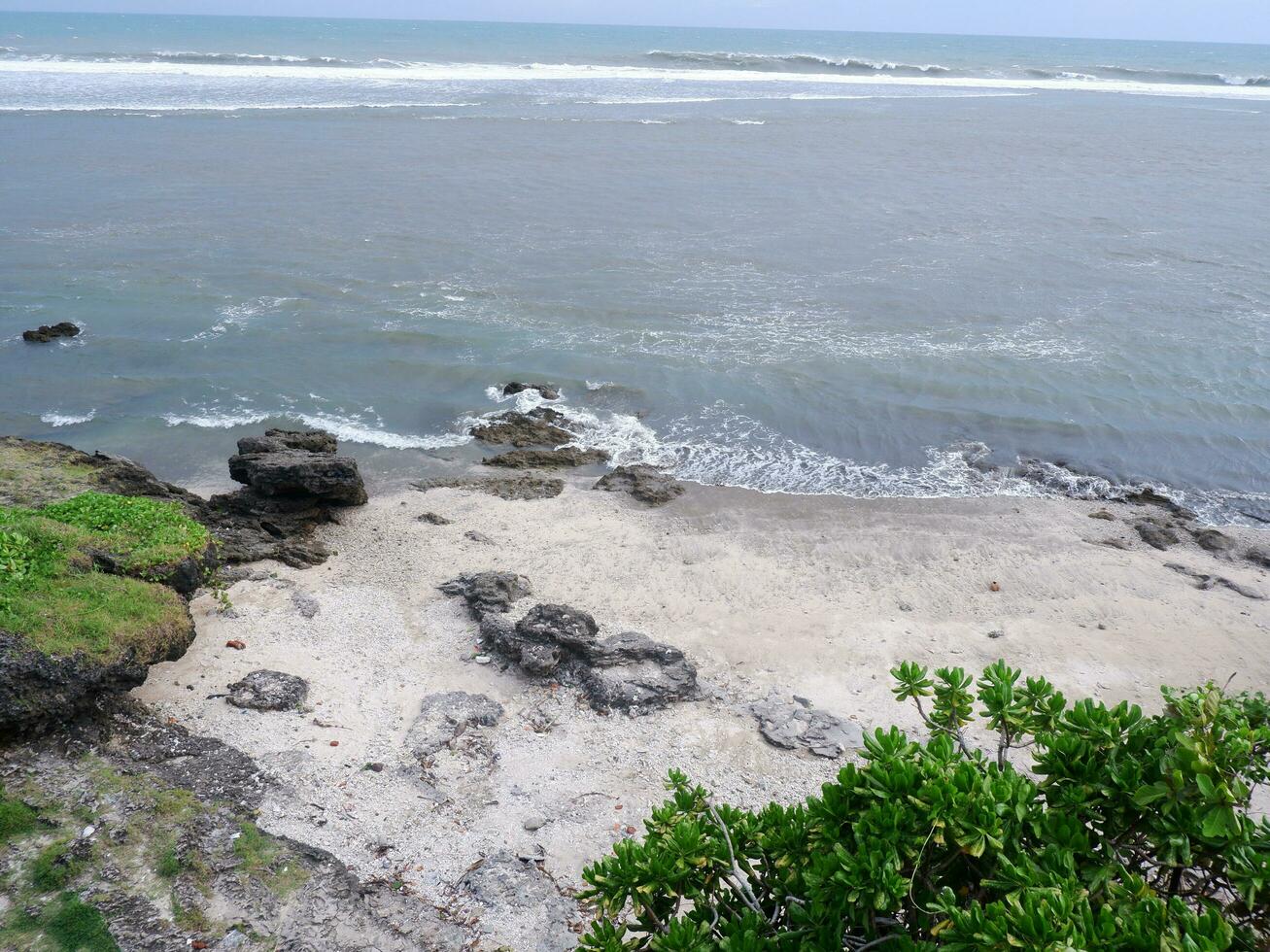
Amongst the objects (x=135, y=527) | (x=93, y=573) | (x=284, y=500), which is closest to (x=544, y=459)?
(x=284, y=500)

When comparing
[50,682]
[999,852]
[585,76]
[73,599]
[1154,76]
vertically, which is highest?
[1154,76]

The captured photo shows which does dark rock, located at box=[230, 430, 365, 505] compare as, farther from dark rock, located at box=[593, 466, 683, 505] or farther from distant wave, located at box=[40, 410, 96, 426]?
distant wave, located at box=[40, 410, 96, 426]

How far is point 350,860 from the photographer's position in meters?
6.88

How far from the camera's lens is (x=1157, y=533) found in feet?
40.9

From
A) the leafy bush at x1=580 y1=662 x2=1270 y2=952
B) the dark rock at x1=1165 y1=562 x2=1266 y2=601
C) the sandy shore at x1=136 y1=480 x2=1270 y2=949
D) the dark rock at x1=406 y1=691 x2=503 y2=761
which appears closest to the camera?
the leafy bush at x1=580 y1=662 x2=1270 y2=952

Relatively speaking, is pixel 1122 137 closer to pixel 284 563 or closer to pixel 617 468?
pixel 617 468

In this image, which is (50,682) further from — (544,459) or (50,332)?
(50,332)

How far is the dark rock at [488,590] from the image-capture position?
33.6ft

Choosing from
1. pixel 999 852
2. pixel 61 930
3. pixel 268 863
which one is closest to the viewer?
pixel 999 852

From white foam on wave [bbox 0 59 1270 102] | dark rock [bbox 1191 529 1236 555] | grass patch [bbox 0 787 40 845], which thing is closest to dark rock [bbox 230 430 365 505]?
grass patch [bbox 0 787 40 845]

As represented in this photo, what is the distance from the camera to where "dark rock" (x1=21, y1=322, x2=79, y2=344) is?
1725cm

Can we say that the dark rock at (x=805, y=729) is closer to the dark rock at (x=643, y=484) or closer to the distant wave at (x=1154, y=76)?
the dark rock at (x=643, y=484)

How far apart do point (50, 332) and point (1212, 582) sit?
761 inches

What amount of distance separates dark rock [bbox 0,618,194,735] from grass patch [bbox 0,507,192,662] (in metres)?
0.09
